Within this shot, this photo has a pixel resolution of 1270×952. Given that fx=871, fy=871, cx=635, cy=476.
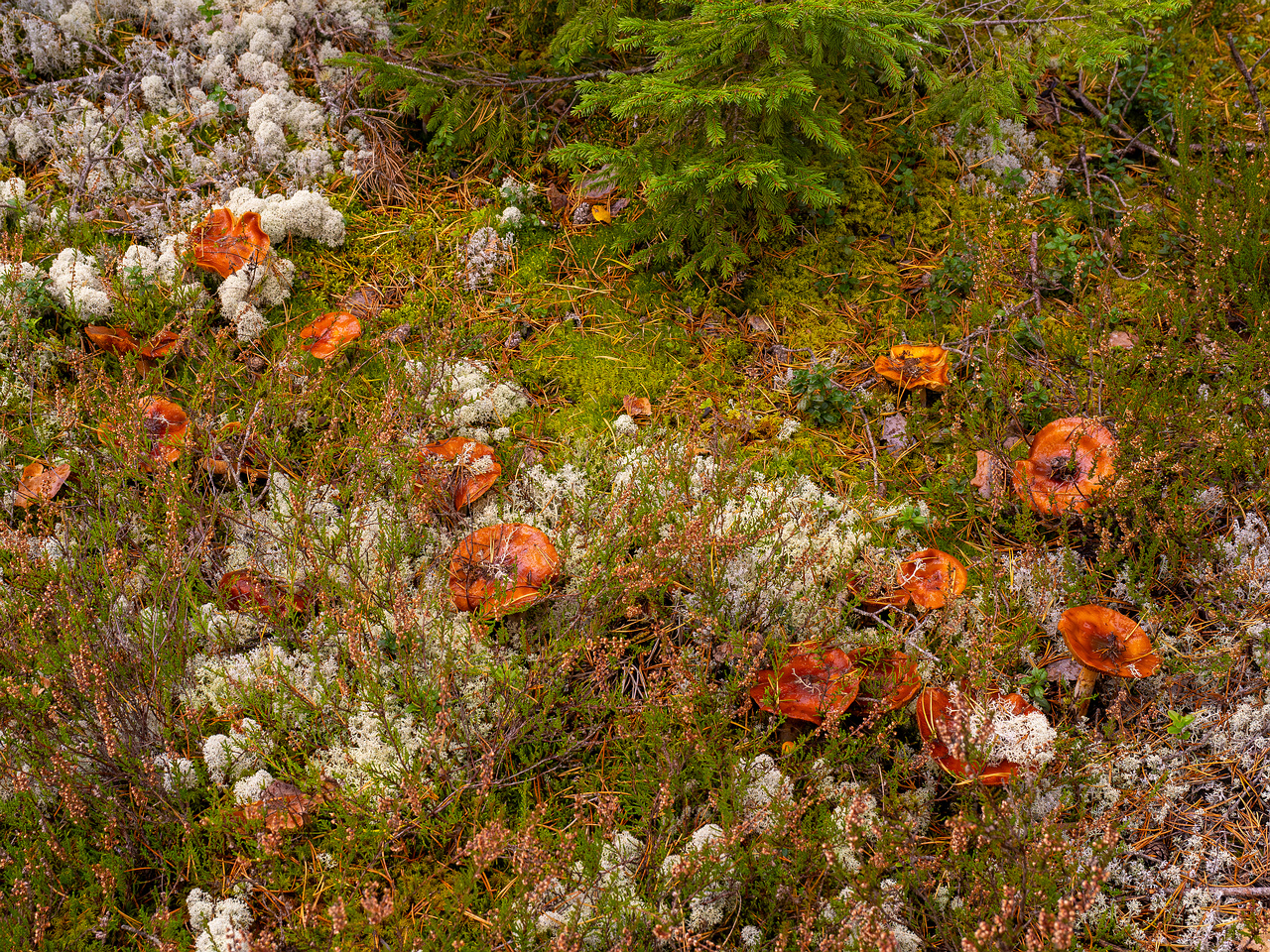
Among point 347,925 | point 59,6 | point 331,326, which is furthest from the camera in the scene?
point 59,6

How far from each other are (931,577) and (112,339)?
348cm

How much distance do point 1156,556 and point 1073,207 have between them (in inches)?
74.5

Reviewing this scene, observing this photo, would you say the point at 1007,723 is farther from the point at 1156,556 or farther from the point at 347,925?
the point at 347,925

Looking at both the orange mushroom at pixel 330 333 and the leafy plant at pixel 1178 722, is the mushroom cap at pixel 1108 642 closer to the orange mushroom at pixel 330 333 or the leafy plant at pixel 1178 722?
the leafy plant at pixel 1178 722

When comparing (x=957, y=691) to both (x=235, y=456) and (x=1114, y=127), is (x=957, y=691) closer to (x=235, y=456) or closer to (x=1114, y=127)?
(x=235, y=456)

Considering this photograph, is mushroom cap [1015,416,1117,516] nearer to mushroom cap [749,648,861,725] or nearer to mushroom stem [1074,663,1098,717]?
mushroom stem [1074,663,1098,717]

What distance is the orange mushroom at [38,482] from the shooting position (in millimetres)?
3232

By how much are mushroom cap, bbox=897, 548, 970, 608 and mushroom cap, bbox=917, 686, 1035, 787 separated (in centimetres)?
36

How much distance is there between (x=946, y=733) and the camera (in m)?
2.54

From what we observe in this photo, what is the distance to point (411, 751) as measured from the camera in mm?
2812

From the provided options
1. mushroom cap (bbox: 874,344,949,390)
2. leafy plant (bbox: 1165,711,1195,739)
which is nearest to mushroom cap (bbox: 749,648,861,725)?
leafy plant (bbox: 1165,711,1195,739)

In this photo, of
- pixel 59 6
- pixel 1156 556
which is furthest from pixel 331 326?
pixel 1156 556

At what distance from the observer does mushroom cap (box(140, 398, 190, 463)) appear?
3240 millimetres

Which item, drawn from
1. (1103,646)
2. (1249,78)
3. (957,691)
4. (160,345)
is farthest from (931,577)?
(1249,78)
